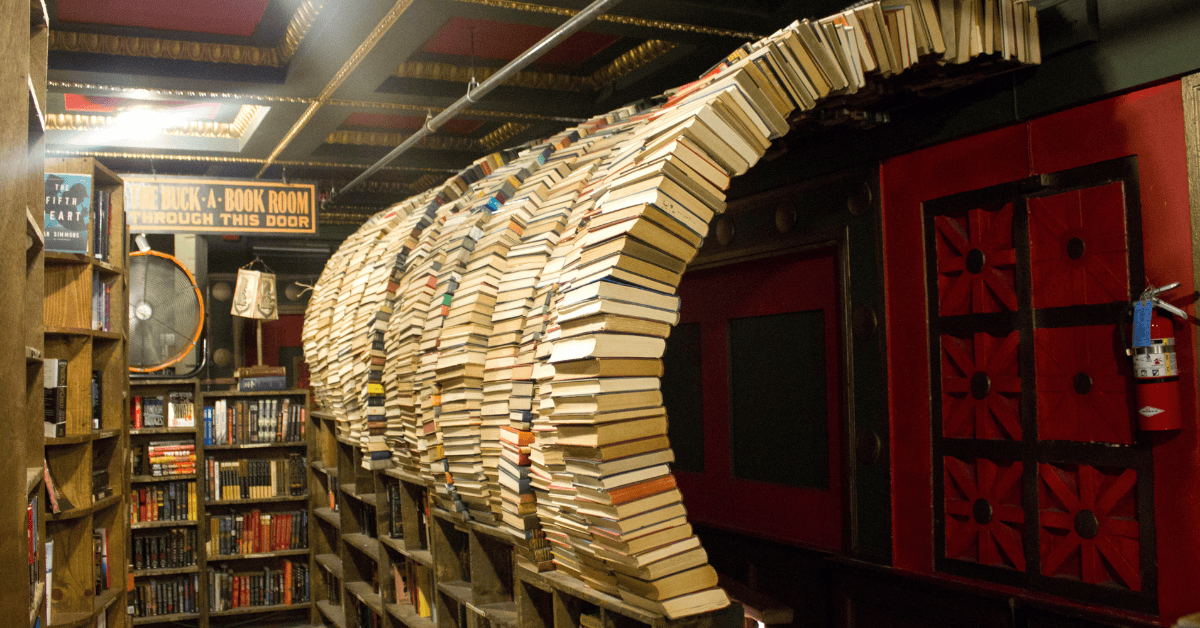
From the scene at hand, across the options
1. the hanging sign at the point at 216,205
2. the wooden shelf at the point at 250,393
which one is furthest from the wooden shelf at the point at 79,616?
the wooden shelf at the point at 250,393

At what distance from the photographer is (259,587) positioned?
7828 mm

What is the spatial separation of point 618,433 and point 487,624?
4.63ft

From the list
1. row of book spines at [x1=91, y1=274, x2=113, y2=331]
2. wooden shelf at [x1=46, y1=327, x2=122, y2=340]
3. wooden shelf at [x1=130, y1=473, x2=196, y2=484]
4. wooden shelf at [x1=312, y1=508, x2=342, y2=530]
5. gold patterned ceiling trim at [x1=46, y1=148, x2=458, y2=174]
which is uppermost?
gold patterned ceiling trim at [x1=46, y1=148, x2=458, y2=174]

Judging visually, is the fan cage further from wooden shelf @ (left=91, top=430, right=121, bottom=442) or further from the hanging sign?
wooden shelf @ (left=91, top=430, right=121, bottom=442)

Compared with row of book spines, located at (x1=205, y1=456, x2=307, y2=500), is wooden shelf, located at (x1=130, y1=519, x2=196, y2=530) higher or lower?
lower

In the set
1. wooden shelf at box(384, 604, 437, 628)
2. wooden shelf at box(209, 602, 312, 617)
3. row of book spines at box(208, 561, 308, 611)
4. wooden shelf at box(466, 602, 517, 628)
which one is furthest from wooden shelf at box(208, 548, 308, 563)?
wooden shelf at box(466, 602, 517, 628)

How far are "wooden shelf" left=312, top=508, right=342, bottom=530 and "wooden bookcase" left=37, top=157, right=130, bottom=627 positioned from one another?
2.23 meters

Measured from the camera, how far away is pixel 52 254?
4062mm

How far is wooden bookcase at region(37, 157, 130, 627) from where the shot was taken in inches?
159

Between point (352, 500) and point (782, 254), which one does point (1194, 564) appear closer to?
point (782, 254)

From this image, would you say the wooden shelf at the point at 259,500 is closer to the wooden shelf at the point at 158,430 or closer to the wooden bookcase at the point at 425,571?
the wooden bookcase at the point at 425,571

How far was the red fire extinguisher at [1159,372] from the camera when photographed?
9.29 feet

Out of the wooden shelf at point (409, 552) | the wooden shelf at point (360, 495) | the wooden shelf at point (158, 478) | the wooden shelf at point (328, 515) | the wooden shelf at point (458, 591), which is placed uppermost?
the wooden shelf at point (360, 495)

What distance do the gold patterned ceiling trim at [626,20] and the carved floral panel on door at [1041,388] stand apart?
1430 millimetres
